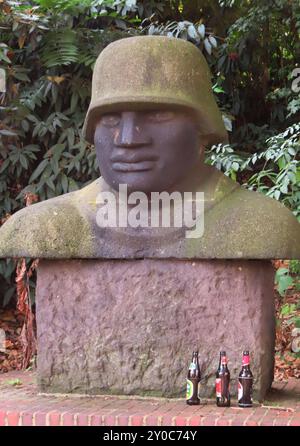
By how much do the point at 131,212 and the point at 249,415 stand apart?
154cm

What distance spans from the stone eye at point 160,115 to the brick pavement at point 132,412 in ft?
6.00

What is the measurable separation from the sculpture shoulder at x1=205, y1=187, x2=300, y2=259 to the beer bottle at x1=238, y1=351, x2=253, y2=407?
654mm

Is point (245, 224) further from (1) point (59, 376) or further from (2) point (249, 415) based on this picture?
(1) point (59, 376)

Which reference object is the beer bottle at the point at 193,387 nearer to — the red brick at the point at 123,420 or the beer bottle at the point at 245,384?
the beer bottle at the point at 245,384

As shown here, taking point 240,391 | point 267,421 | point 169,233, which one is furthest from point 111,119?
point 267,421

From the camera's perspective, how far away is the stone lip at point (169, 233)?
4.88m

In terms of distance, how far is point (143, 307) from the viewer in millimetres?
5090

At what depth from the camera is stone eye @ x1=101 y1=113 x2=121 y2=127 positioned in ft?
16.7

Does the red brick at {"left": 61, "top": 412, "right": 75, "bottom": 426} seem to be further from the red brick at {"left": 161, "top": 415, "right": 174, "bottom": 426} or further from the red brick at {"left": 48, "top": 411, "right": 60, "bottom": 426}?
the red brick at {"left": 161, "top": 415, "right": 174, "bottom": 426}

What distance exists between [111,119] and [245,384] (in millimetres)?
1922

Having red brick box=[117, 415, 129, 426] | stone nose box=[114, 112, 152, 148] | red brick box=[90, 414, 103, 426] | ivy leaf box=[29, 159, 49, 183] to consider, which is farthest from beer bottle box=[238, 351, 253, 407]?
ivy leaf box=[29, 159, 49, 183]
